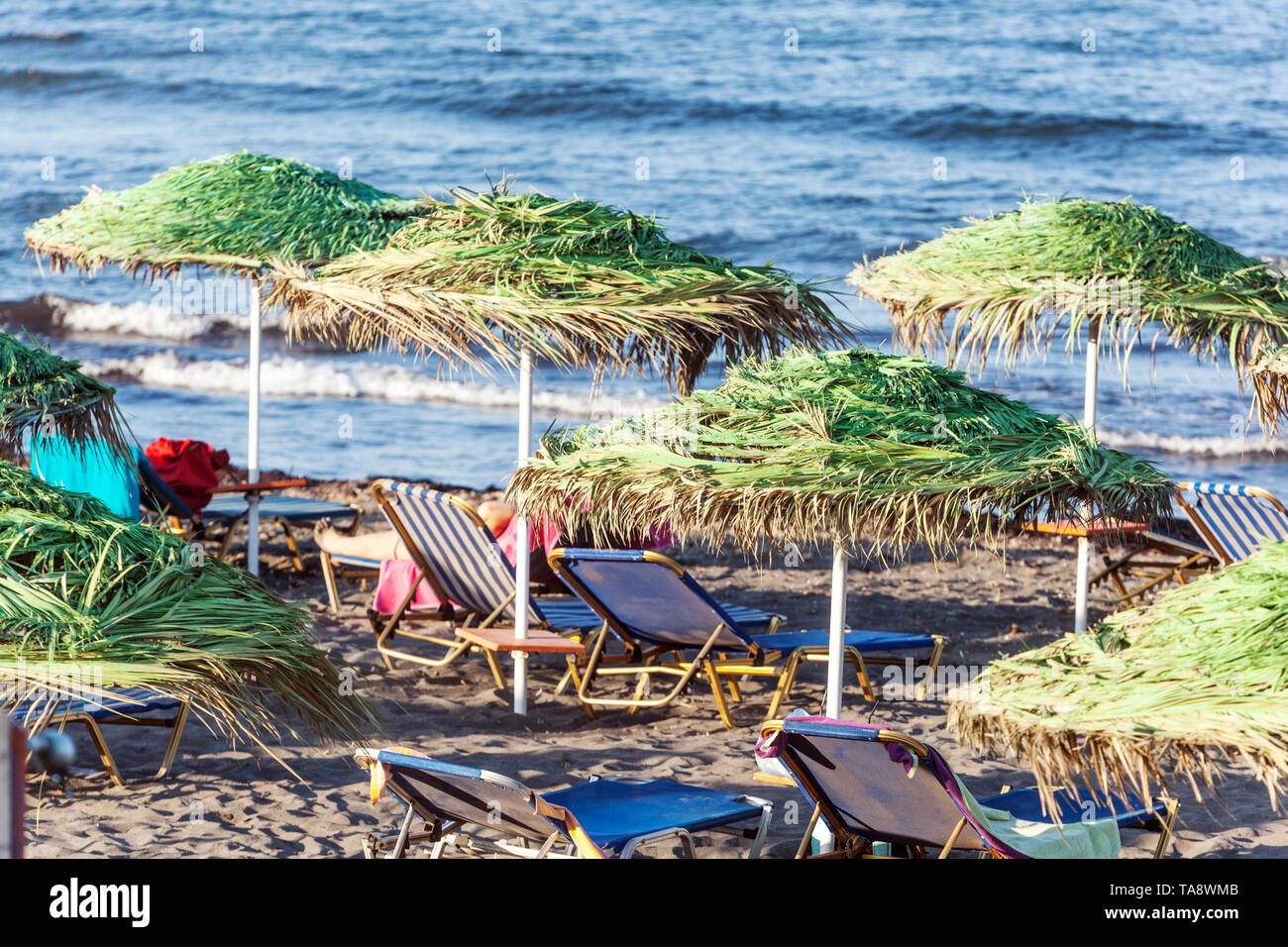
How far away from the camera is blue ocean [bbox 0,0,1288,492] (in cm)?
1678

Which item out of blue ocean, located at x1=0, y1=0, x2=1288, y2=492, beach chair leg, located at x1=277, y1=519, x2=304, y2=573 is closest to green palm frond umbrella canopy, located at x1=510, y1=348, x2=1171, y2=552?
beach chair leg, located at x1=277, y1=519, x2=304, y2=573

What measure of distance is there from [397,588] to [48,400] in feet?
7.43

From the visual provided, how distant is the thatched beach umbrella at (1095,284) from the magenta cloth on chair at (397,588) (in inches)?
106

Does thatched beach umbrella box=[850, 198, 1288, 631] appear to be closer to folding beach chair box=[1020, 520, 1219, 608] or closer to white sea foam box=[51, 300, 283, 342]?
folding beach chair box=[1020, 520, 1219, 608]

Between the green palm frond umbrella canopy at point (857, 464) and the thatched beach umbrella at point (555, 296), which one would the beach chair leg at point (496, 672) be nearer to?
the thatched beach umbrella at point (555, 296)

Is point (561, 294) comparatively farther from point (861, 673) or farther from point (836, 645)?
point (861, 673)

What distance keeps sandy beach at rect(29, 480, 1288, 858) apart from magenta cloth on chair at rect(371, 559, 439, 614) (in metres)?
0.25

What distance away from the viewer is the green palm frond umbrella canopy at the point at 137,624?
329 cm

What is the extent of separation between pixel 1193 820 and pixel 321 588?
16.4 ft

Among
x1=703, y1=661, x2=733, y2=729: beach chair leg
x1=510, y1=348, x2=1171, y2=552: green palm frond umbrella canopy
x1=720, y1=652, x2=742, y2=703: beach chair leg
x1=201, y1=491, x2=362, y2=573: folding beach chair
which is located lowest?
A: x1=720, y1=652, x2=742, y2=703: beach chair leg

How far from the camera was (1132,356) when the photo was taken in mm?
17344

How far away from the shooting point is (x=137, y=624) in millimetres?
3455

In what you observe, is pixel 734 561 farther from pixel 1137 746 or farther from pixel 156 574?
pixel 1137 746

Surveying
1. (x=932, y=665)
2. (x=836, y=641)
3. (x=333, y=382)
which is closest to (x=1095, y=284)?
(x=932, y=665)
